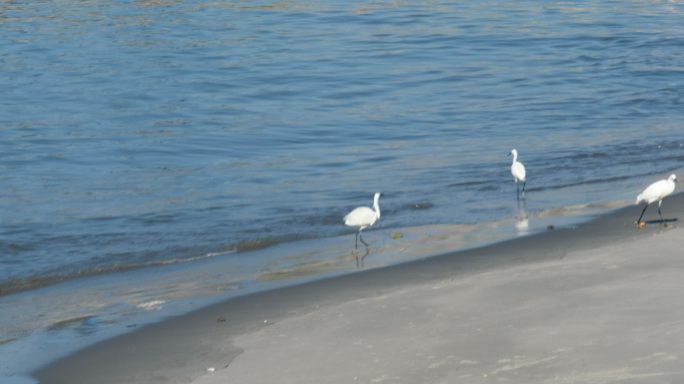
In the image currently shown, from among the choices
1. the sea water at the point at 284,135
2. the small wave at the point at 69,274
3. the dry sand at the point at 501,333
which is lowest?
the dry sand at the point at 501,333

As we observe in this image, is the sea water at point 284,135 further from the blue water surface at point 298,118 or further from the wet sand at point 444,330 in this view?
the wet sand at point 444,330

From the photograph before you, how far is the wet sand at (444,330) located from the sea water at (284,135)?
0.64 metres

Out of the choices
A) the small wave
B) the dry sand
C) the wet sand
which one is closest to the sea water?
the small wave

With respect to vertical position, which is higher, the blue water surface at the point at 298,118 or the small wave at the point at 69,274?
the blue water surface at the point at 298,118

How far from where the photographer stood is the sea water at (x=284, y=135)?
1259cm

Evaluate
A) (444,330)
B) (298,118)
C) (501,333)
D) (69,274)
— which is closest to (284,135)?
(298,118)

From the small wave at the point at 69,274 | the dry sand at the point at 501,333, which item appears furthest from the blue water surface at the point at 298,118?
the dry sand at the point at 501,333

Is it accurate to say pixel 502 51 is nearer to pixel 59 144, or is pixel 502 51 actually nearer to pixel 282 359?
pixel 59 144

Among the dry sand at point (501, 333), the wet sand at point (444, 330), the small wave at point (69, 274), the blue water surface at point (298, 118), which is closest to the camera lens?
the dry sand at point (501, 333)

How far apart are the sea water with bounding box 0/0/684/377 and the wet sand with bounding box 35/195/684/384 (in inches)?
25.2

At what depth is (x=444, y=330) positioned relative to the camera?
9.10 metres

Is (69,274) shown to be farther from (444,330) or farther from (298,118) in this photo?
(298,118)

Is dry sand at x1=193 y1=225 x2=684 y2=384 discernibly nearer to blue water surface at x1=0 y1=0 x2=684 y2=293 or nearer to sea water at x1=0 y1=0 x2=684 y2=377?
sea water at x1=0 y1=0 x2=684 y2=377

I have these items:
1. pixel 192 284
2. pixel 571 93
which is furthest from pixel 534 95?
pixel 192 284
